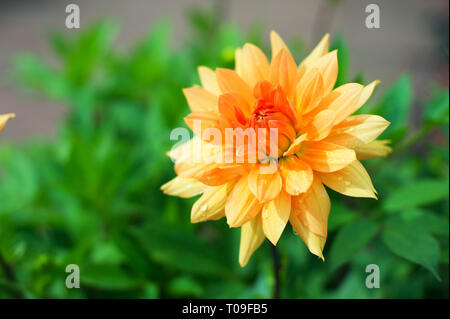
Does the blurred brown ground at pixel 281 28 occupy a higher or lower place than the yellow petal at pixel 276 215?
higher

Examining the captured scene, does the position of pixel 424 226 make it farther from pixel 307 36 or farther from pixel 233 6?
pixel 233 6

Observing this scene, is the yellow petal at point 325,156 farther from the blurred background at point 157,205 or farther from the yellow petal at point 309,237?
the blurred background at point 157,205

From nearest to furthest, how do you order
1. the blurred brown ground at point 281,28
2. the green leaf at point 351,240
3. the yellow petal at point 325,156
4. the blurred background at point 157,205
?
the yellow petal at point 325,156
the green leaf at point 351,240
the blurred background at point 157,205
the blurred brown ground at point 281,28

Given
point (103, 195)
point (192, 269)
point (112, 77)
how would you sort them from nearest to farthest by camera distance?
point (192, 269)
point (103, 195)
point (112, 77)

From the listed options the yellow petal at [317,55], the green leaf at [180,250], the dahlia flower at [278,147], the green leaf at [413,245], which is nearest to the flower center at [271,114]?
the dahlia flower at [278,147]

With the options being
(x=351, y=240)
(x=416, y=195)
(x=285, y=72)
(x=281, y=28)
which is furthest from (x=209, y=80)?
(x=281, y=28)

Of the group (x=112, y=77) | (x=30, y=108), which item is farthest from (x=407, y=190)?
(x=30, y=108)
